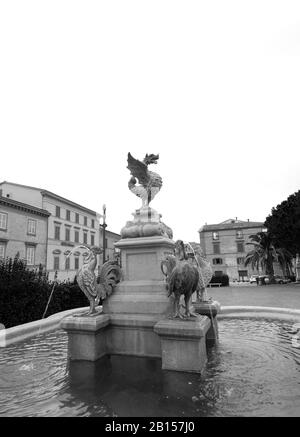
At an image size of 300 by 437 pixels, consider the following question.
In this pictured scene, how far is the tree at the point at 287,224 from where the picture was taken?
1085 inches

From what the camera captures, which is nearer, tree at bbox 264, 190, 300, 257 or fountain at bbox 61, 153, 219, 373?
fountain at bbox 61, 153, 219, 373

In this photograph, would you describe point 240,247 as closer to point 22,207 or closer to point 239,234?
point 239,234

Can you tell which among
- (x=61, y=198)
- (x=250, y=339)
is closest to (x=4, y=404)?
(x=250, y=339)

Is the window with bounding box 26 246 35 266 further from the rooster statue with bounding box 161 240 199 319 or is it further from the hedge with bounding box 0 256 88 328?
the rooster statue with bounding box 161 240 199 319

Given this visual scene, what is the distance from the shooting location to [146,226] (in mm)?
5289

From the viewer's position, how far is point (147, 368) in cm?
400

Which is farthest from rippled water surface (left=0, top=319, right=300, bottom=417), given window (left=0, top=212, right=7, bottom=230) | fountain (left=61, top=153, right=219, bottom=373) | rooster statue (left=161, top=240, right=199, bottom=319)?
window (left=0, top=212, right=7, bottom=230)

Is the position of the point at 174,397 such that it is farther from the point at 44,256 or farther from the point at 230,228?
the point at 230,228

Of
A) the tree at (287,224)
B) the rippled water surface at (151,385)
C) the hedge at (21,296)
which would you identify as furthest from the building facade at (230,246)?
the rippled water surface at (151,385)

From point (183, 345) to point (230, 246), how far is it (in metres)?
56.9

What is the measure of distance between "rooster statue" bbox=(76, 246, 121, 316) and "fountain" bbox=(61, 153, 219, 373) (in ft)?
0.07

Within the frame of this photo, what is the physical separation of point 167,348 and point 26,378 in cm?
206

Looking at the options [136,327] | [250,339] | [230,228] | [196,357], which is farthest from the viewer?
[230,228]

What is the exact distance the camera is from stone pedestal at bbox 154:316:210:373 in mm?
3684
